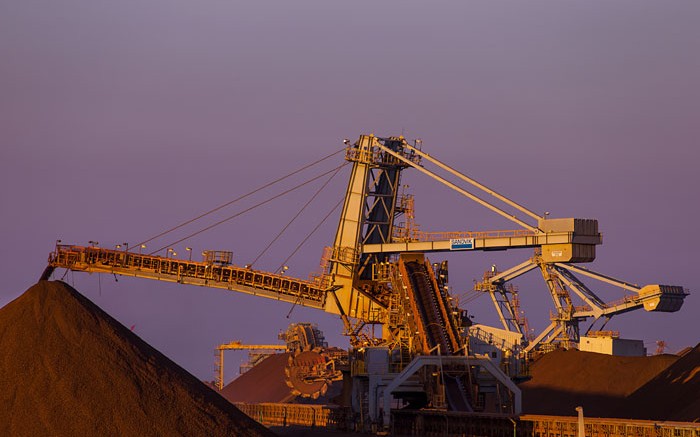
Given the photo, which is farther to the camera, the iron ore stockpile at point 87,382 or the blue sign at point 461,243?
the blue sign at point 461,243

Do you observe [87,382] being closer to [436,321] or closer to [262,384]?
[436,321]

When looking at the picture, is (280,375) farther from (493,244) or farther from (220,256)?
(493,244)

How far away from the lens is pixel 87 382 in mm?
41031

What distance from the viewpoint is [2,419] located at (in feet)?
127

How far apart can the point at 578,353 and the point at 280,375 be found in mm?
40759

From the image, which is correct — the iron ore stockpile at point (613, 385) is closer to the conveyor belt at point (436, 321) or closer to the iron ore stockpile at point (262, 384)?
the conveyor belt at point (436, 321)

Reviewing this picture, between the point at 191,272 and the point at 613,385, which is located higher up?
the point at 191,272

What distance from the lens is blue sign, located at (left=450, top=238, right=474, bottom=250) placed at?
67938 millimetres

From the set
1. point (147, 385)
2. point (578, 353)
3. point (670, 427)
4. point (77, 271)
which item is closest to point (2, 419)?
point (147, 385)

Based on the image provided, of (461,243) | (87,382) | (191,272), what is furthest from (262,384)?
(87,382)

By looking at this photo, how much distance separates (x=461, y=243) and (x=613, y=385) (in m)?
21.2

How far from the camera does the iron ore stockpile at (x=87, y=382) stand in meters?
39.2

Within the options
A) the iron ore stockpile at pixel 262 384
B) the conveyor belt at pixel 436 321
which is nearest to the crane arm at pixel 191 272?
the conveyor belt at pixel 436 321

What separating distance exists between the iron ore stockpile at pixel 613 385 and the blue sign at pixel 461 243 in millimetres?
13489
